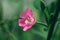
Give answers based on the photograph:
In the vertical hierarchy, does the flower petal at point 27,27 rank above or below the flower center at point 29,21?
below

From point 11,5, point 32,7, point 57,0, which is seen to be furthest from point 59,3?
point 11,5

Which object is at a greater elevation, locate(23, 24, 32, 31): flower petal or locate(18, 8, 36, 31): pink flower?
locate(18, 8, 36, 31): pink flower

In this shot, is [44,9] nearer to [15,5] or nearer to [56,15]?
[56,15]
